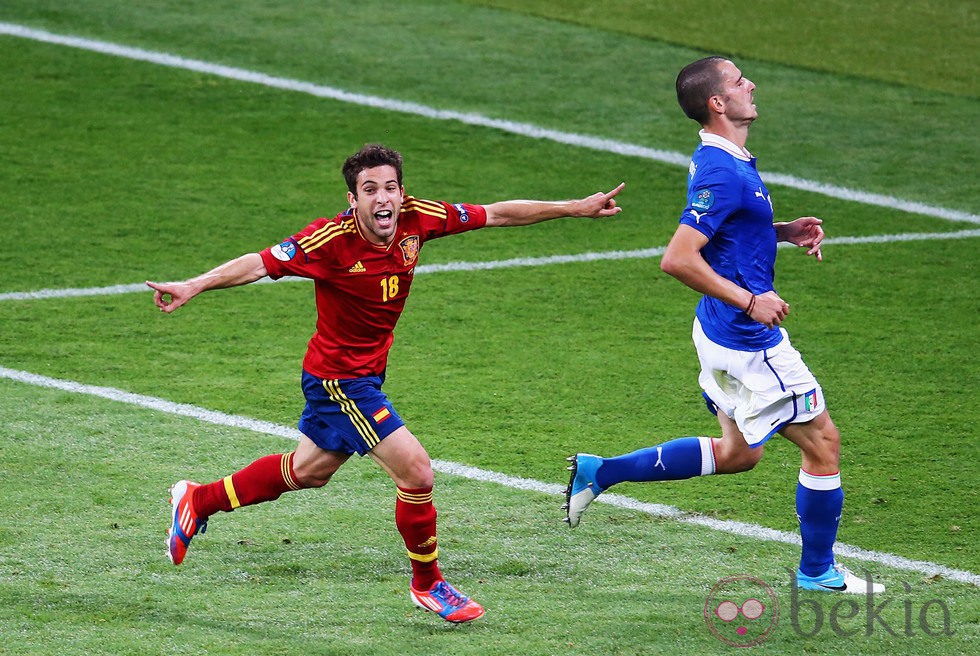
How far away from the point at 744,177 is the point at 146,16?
13.1m

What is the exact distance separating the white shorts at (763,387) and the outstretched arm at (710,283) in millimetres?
289

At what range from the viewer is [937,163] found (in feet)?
46.3

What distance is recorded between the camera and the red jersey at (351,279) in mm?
5910

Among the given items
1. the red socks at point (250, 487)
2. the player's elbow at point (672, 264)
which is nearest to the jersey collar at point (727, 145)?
the player's elbow at point (672, 264)

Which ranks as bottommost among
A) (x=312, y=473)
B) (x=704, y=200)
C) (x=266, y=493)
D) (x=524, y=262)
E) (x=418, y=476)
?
(x=524, y=262)

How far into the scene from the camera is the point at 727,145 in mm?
6133

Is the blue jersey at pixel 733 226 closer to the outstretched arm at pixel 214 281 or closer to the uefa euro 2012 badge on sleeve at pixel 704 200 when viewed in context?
the uefa euro 2012 badge on sleeve at pixel 704 200

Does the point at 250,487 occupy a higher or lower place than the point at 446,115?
higher

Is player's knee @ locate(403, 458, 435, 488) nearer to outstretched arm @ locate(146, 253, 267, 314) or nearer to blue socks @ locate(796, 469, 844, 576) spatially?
outstretched arm @ locate(146, 253, 267, 314)

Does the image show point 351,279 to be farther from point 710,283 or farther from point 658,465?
point 658,465

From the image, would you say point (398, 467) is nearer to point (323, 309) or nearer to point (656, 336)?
point (323, 309)

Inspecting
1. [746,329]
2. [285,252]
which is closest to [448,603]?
[285,252]

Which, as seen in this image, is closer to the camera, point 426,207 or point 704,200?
point 704,200

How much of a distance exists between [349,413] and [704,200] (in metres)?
1.58
